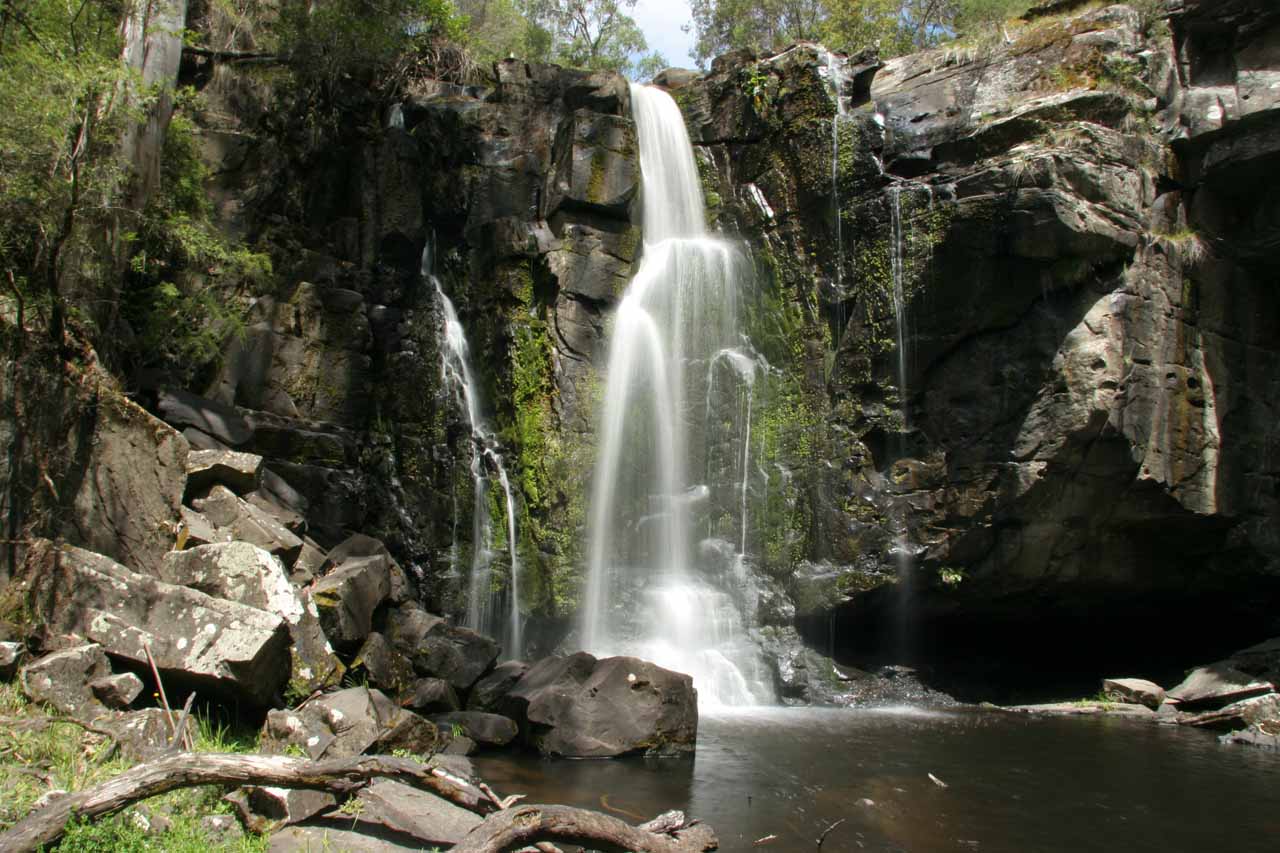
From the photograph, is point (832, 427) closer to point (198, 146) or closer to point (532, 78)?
point (532, 78)

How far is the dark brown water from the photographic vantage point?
7473 mm

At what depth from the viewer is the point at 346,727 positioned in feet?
26.4

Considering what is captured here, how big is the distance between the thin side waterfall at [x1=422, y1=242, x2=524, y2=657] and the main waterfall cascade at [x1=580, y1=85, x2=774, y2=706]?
1.28 metres

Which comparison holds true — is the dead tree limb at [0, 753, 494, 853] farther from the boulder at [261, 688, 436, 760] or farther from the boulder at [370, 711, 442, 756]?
the boulder at [370, 711, 442, 756]

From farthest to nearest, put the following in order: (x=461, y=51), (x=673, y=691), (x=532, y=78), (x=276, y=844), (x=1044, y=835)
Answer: (x=461, y=51)
(x=532, y=78)
(x=673, y=691)
(x=1044, y=835)
(x=276, y=844)

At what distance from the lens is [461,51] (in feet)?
70.7

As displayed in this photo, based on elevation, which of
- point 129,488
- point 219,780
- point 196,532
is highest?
point 129,488

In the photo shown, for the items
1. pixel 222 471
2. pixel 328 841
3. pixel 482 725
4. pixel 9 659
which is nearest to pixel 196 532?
pixel 222 471

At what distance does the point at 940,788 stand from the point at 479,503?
371 inches

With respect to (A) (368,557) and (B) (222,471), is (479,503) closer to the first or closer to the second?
(A) (368,557)

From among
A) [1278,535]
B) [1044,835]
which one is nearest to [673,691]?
[1044,835]

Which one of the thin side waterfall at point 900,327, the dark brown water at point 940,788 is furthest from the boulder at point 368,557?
the thin side waterfall at point 900,327

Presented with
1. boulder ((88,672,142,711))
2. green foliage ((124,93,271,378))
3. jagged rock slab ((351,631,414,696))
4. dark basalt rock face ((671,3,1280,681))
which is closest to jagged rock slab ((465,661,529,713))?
jagged rock slab ((351,631,414,696))

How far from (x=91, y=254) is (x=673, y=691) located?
8.50 meters
